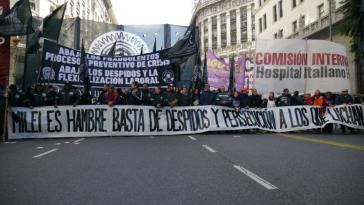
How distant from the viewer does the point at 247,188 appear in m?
5.11

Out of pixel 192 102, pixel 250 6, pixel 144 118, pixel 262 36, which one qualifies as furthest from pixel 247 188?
pixel 250 6

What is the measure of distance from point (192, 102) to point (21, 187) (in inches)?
463

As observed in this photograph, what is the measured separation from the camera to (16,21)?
15.5m

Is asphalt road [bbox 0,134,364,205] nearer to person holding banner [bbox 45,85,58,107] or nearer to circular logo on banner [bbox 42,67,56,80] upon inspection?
person holding banner [bbox 45,85,58,107]

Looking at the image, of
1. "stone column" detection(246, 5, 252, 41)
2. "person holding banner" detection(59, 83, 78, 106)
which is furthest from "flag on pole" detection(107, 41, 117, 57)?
"stone column" detection(246, 5, 252, 41)

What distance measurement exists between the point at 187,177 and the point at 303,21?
123ft

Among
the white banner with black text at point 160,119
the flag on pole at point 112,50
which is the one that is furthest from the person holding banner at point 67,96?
the flag on pole at point 112,50

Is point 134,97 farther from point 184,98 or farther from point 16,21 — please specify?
point 16,21

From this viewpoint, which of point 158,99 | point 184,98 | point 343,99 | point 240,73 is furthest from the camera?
point 240,73

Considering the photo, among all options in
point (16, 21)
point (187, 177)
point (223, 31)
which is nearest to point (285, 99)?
point (16, 21)

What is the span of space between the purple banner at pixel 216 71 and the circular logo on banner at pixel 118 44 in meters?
4.85

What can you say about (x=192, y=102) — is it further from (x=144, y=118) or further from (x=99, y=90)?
(x=99, y=90)

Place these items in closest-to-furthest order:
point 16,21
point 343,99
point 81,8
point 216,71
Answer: point 16,21, point 343,99, point 216,71, point 81,8

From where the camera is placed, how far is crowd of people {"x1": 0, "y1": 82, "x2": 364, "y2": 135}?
15.0 m
